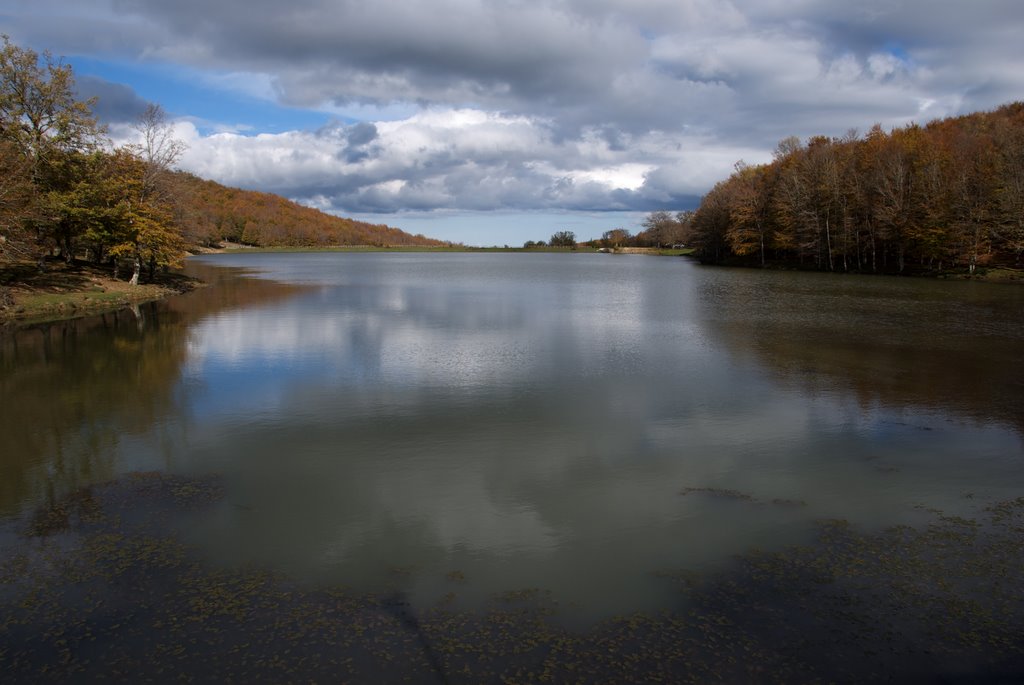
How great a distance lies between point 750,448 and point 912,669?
5.19 meters

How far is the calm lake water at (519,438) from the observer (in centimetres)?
688

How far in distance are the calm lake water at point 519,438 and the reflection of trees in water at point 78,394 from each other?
8 centimetres

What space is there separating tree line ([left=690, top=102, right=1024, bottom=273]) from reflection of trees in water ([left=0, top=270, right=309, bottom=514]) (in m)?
52.0

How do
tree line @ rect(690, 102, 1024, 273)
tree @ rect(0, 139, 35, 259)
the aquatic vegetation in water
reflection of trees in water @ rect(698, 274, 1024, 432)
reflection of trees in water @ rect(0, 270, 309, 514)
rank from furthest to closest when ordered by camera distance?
1. tree line @ rect(690, 102, 1024, 273)
2. tree @ rect(0, 139, 35, 259)
3. reflection of trees in water @ rect(698, 274, 1024, 432)
4. reflection of trees in water @ rect(0, 270, 309, 514)
5. the aquatic vegetation in water

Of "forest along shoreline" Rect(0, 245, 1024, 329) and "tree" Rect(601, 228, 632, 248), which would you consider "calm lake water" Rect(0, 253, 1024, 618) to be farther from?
"tree" Rect(601, 228, 632, 248)

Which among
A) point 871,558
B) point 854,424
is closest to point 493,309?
point 854,424

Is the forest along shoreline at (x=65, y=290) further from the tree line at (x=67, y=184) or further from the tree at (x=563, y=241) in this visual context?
the tree at (x=563, y=241)

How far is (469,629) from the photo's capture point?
5.38 meters

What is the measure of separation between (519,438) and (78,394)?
9552 mm

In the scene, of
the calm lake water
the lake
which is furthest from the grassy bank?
→ the lake

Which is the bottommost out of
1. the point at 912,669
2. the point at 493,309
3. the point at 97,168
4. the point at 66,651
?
the point at 912,669

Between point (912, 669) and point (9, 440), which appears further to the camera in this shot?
point (9, 440)

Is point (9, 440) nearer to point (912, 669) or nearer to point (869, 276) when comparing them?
point (912, 669)

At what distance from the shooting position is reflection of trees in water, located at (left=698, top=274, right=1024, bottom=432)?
533 inches
